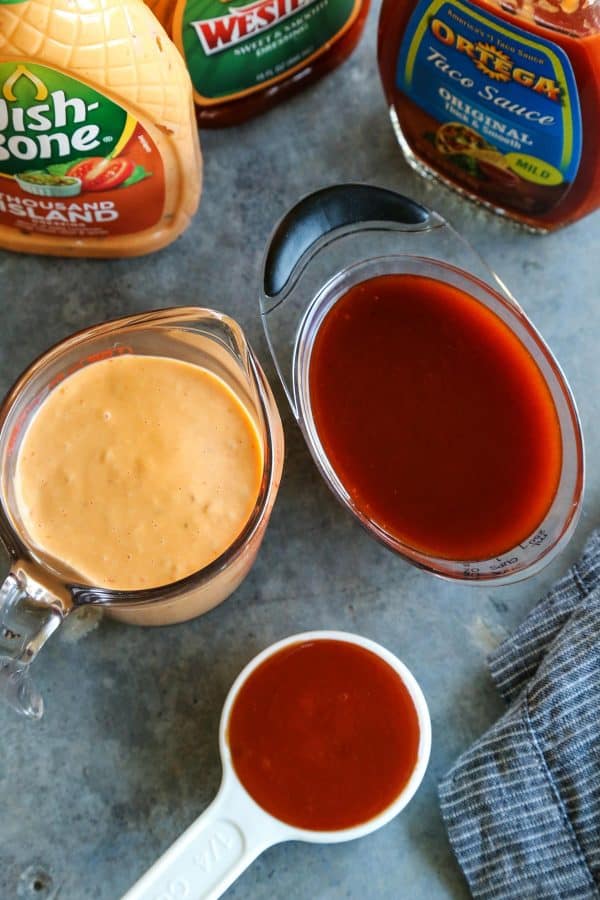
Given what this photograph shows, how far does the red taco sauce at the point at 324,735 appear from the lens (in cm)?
99

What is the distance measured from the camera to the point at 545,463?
1043 mm

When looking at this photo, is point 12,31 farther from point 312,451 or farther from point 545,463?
point 545,463

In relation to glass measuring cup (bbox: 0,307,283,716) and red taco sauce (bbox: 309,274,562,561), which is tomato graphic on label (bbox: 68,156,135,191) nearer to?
glass measuring cup (bbox: 0,307,283,716)

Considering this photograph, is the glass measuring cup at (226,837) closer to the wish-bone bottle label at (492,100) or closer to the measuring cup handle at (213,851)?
the measuring cup handle at (213,851)

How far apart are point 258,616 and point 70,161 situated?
0.48 meters

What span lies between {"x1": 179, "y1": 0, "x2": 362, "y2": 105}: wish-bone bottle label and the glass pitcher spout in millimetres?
542

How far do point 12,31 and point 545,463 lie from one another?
0.62 m

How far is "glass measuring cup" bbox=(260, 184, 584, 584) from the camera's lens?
102 cm

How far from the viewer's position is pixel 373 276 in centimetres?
109

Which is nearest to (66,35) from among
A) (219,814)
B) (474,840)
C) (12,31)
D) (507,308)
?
(12,31)

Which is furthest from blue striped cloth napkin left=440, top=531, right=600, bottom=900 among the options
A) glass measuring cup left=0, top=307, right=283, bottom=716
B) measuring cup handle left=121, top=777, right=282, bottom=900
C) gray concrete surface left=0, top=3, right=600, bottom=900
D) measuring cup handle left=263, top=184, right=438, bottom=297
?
measuring cup handle left=263, top=184, right=438, bottom=297

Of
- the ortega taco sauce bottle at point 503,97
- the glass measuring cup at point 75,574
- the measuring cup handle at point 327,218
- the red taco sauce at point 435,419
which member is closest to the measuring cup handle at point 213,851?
the glass measuring cup at point 75,574

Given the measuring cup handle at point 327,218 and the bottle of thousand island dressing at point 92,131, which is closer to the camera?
the bottle of thousand island dressing at point 92,131

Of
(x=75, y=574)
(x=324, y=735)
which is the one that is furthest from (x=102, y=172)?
(x=324, y=735)
